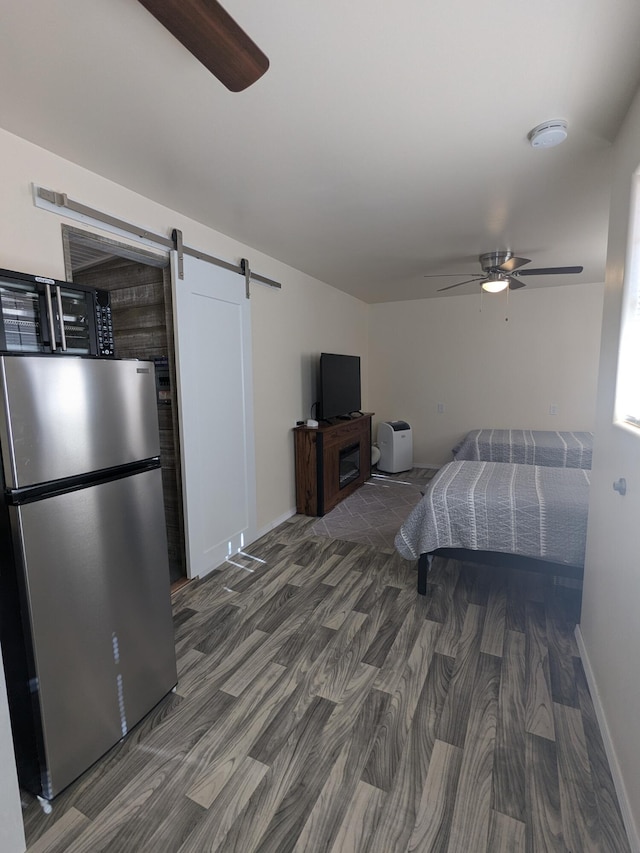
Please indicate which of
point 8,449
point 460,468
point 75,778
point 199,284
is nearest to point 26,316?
point 8,449

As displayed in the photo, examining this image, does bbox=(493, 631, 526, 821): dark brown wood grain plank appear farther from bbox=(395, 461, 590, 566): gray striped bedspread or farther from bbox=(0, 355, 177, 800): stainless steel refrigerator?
bbox=(0, 355, 177, 800): stainless steel refrigerator

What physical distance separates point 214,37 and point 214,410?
2.14m

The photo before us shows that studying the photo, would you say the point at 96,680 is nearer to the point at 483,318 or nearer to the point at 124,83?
the point at 124,83

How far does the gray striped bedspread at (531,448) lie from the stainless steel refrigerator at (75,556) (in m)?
3.60

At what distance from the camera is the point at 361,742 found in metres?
1.54

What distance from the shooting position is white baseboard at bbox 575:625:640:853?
118 centimetres

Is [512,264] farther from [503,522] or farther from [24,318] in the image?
[24,318]

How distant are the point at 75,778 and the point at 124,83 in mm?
2469

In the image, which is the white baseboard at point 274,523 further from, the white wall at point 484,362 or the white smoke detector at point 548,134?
the white smoke detector at point 548,134

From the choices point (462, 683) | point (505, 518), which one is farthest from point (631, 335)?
point (462, 683)

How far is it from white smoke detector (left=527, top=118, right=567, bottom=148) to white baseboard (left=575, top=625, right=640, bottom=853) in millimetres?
2372

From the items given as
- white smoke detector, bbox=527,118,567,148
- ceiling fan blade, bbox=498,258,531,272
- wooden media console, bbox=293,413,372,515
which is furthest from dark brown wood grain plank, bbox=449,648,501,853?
ceiling fan blade, bbox=498,258,531,272

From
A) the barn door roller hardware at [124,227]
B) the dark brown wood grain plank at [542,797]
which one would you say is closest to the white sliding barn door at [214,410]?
the barn door roller hardware at [124,227]

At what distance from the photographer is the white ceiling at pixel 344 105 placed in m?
1.16
